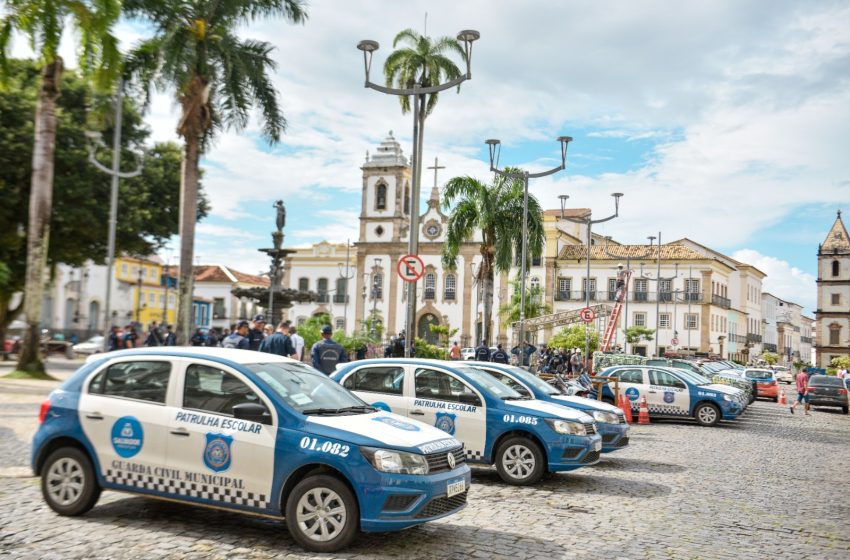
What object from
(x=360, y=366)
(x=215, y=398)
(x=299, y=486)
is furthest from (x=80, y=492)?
(x=360, y=366)

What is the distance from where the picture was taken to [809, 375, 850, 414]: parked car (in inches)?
1165

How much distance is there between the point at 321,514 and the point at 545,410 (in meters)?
4.33

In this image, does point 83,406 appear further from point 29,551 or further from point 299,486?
point 299,486

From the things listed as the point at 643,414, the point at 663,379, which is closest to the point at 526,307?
the point at 663,379

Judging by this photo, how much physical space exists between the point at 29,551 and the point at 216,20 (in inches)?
776

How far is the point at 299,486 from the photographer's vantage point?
6602 millimetres

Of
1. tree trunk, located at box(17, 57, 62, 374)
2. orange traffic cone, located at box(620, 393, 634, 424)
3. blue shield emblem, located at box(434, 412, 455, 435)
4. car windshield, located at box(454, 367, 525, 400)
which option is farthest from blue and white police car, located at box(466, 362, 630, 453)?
tree trunk, located at box(17, 57, 62, 374)

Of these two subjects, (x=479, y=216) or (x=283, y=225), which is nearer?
(x=283, y=225)

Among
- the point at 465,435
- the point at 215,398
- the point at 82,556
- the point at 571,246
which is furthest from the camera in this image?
the point at 571,246

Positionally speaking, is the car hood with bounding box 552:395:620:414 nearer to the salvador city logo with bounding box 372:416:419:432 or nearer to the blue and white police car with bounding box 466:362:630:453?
the blue and white police car with bounding box 466:362:630:453

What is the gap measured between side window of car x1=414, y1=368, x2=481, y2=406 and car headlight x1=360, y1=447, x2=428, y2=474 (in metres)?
3.54

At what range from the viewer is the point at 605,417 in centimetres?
1203

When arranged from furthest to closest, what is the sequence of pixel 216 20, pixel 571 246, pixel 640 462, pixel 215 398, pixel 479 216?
pixel 571 246 → pixel 479 216 → pixel 216 20 → pixel 640 462 → pixel 215 398

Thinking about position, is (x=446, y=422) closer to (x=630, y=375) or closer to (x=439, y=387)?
(x=439, y=387)
